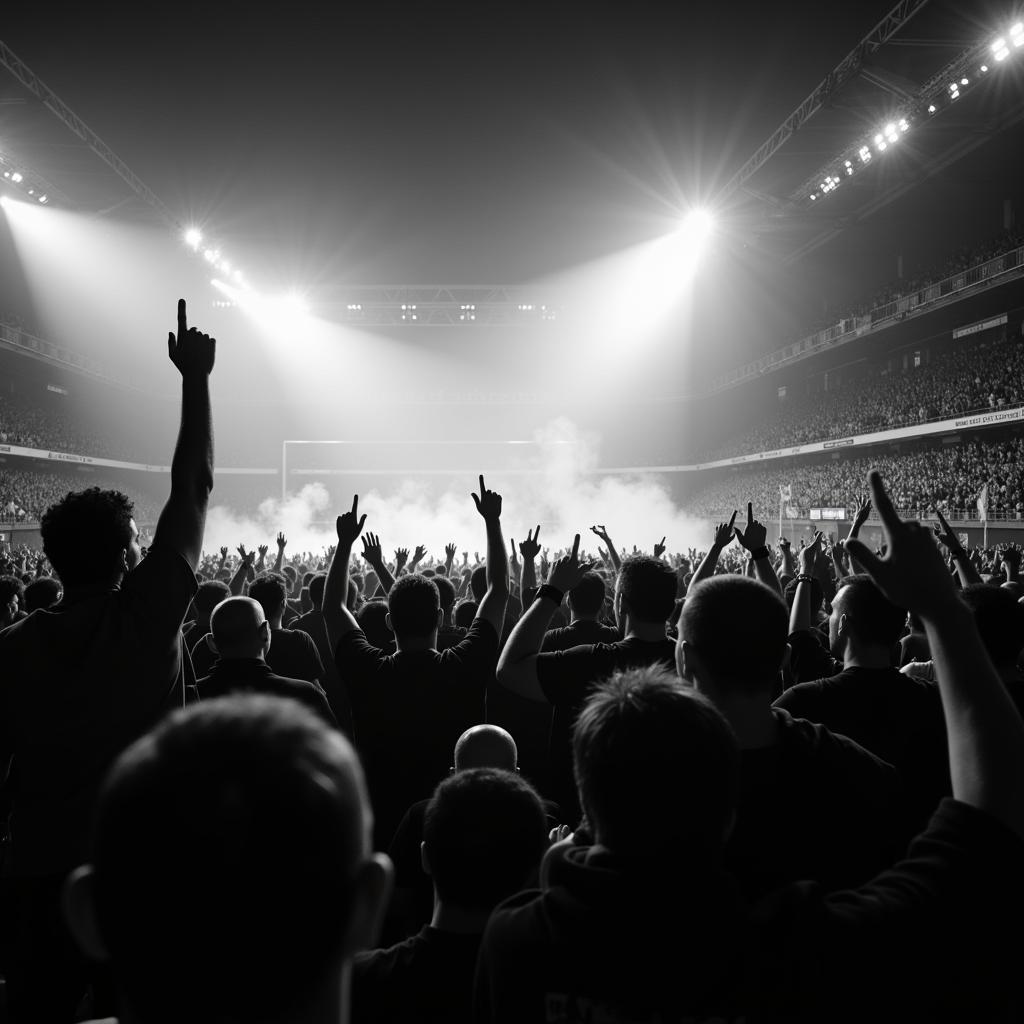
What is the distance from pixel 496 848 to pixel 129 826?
113cm

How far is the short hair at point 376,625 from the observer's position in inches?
203

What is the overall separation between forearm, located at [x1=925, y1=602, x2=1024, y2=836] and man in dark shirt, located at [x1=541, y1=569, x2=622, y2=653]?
113 inches

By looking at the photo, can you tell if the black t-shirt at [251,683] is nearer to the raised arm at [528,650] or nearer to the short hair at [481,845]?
the raised arm at [528,650]

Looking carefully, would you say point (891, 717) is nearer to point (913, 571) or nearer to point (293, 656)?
point (913, 571)

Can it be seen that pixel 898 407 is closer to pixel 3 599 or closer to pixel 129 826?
pixel 3 599

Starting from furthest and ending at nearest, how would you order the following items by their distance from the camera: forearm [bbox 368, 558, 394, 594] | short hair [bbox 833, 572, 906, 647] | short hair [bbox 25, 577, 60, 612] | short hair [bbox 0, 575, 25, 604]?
1. forearm [bbox 368, 558, 394, 594]
2. short hair [bbox 25, 577, 60, 612]
3. short hair [bbox 0, 575, 25, 604]
4. short hair [bbox 833, 572, 906, 647]

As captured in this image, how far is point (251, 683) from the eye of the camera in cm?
361

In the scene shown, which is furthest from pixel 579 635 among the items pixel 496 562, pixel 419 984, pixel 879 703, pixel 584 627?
pixel 419 984

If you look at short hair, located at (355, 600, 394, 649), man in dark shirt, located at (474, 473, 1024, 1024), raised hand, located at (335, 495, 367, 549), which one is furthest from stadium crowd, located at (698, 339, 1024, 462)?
man in dark shirt, located at (474, 473, 1024, 1024)

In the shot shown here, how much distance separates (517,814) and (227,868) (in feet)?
3.78

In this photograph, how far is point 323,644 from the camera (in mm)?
5902

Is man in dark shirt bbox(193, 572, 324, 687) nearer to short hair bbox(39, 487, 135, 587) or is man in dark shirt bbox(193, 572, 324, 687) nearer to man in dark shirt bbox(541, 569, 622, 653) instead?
man in dark shirt bbox(541, 569, 622, 653)

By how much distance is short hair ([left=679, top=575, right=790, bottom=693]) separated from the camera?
2.05 metres

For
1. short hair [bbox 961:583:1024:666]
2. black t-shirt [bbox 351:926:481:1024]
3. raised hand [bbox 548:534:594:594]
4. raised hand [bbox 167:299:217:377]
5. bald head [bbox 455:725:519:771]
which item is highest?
raised hand [bbox 167:299:217:377]
